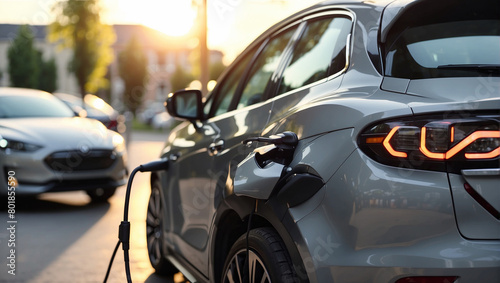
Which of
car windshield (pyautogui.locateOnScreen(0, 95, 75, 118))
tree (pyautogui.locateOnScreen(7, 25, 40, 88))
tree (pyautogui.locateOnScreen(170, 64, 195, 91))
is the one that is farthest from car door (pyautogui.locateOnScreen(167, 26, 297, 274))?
tree (pyautogui.locateOnScreen(170, 64, 195, 91))

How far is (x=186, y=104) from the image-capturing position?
4.46m

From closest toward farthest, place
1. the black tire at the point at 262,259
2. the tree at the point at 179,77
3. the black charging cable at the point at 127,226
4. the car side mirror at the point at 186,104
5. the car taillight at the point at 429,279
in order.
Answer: the car taillight at the point at 429,279 < the black tire at the point at 262,259 < the black charging cable at the point at 127,226 < the car side mirror at the point at 186,104 < the tree at the point at 179,77

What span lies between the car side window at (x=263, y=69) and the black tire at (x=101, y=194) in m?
5.44

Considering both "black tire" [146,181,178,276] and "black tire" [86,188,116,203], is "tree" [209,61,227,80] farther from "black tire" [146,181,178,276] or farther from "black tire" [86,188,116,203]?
"black tire" [146,181,178,276]

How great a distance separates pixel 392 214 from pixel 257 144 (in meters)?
0.95

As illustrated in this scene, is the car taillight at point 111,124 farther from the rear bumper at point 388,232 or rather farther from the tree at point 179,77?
the tree at point 179,77

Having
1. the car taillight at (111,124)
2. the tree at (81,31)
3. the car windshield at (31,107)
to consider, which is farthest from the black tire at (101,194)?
the tree at (81,31)

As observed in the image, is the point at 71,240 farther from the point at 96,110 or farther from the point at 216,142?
the point at 96,110

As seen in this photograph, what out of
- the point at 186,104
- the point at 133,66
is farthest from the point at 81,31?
the point at 133,66

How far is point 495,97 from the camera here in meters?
2.17

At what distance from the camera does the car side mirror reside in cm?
437

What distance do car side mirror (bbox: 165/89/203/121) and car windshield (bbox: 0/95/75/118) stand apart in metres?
5.18

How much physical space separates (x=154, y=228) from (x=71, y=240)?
63.5 inches

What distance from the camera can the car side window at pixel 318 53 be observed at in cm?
296
